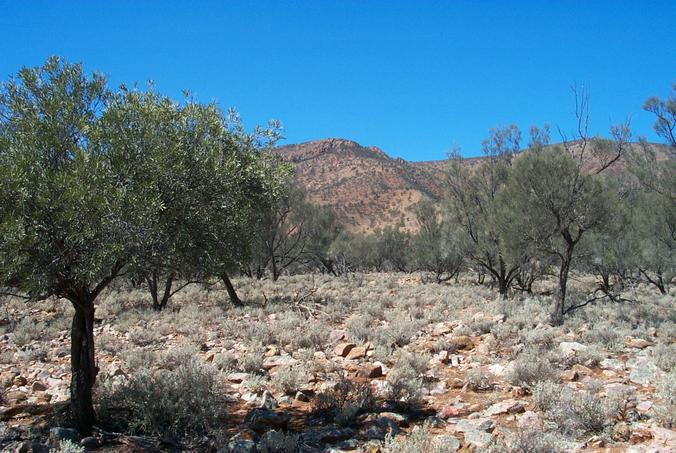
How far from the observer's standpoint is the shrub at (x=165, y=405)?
20.8ft

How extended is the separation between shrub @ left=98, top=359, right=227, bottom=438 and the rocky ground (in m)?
0.02

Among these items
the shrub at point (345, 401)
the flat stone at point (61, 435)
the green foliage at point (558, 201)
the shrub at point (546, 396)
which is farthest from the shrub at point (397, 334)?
the flat stone at point (61, 435)

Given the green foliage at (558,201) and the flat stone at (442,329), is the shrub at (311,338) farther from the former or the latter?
the green foliage at (558,201)

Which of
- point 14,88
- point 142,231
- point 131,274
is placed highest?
point 14,88

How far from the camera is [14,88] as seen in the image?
6.17 m

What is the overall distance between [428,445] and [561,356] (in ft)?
16.6

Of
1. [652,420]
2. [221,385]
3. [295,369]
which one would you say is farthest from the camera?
[295,369]

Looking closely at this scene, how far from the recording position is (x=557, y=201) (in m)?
13.8

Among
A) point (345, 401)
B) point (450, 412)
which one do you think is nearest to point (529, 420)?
→ point (450, 412)

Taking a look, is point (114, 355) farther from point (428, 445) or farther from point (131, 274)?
point (428, 445)

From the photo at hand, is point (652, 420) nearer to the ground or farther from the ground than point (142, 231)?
nearer to the ground

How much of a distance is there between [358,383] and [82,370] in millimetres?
4234

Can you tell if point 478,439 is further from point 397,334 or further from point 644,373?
point 397,334

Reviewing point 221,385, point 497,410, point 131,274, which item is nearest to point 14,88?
point 131,274
